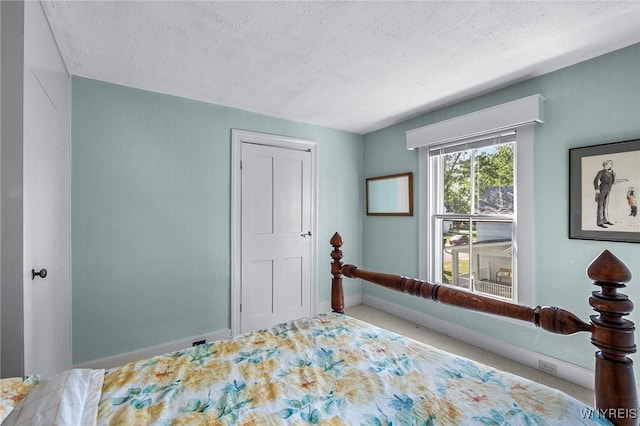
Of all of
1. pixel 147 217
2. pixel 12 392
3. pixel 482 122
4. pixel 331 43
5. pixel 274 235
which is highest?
pixel 331 43

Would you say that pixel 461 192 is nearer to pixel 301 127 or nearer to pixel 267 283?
pixel 301 127

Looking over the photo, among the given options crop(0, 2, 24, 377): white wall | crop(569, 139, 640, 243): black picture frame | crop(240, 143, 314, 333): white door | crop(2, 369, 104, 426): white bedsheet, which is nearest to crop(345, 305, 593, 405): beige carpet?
crop(240, 143, 314, 333): white door

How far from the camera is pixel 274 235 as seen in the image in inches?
134

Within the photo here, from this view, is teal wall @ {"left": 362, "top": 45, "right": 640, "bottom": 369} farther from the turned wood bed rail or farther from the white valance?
the turned wood bed rail

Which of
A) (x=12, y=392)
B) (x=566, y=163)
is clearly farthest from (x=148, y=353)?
(x=566, y=163)

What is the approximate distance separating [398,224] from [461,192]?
855 millimetres

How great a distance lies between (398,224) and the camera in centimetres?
366

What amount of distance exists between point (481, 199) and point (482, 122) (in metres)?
0.71

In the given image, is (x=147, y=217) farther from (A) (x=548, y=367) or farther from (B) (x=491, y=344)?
(A) (x=548, y=367)

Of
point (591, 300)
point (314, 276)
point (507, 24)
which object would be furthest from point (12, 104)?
point (314, 276)

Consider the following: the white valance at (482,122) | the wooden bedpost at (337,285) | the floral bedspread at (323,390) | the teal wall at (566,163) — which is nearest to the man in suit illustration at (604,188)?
the teal wall at (566,163)

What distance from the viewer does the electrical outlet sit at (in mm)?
2329

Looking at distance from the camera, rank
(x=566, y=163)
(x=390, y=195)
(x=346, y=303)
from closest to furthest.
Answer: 1. (x=566, y=163)
2. (x=390, y=195)
3. (x=346, y=303)

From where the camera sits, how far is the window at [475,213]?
8.79 feet
